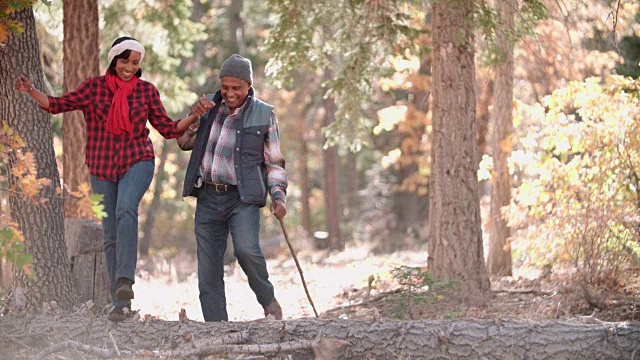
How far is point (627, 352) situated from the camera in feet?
18.0

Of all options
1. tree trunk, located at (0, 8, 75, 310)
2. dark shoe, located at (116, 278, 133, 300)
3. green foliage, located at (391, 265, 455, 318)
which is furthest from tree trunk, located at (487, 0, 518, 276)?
tree trunk, located at (0, 8, 75, 310)

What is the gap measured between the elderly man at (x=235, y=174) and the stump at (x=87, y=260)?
3.04 ft

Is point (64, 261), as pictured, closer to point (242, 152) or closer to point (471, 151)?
point (242, 152)

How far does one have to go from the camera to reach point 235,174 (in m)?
6.29

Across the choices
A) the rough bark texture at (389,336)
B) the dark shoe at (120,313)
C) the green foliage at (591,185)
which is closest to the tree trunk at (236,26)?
the green foliage at (591,185)

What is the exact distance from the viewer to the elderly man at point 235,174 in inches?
248

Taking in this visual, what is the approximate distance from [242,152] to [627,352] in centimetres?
282

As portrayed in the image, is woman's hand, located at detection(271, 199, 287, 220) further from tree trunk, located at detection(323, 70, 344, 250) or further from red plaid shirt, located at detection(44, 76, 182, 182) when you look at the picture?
tree trunk, located at detection(323, 70, 344, 250)

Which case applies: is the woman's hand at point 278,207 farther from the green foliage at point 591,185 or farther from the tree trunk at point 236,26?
the tree trunk at point 236,26

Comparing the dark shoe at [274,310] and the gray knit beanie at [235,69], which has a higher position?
the gray knit beanie at [235,69]

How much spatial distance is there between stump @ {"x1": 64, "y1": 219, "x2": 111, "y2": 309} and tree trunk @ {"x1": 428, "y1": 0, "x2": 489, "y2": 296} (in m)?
3.47

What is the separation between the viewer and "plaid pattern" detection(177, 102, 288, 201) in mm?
6309

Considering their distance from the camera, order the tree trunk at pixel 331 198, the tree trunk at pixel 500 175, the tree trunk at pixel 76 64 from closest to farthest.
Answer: the tree trunk at pixel 76 64
the tree trunk at pixel 500 175
the tree trunk at pixel 331 198

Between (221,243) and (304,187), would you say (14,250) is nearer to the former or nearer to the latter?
(221,243)
